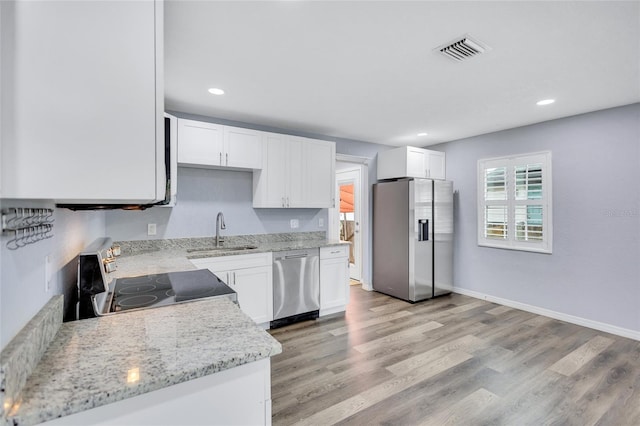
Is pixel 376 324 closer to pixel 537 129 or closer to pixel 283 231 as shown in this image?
pixel 283 231

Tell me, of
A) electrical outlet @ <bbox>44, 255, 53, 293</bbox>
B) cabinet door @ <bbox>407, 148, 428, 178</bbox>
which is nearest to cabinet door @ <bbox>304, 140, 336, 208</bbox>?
cabinet door @ <bbox>407, 148, 428, 178</bbox>

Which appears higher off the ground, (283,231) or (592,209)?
(592,209)

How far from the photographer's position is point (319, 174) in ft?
13.2

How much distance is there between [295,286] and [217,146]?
175 cm

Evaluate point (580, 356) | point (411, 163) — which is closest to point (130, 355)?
point (580, 356)

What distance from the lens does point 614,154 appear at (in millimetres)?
3301

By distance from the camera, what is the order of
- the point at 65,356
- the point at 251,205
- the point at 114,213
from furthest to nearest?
the point at 251,205 < the point at 114,213 < the point at 65,356

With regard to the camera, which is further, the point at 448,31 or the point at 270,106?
the point at 270,106

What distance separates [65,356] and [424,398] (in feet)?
6.98

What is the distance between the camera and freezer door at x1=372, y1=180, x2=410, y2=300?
4.41 m

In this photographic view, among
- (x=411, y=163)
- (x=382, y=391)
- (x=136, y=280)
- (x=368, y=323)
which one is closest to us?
(x=136, y=280)

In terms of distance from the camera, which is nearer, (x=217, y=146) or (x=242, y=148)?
(x=217, y=146)

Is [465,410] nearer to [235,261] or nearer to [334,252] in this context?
[334,252]

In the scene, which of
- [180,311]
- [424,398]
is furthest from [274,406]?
[180,311]
